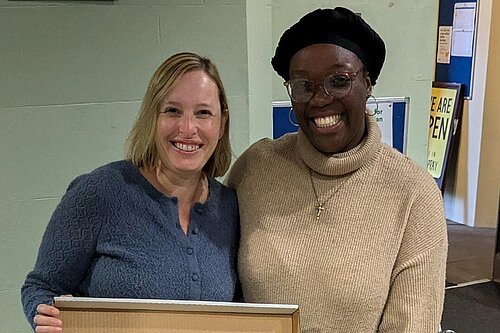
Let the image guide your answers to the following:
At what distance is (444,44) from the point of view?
16.4 feet

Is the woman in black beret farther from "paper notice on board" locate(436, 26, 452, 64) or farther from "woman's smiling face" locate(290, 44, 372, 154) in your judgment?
"paper notice on board" locate(436, 26, 452, 64)

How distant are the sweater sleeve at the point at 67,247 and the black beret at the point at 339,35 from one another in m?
0.56

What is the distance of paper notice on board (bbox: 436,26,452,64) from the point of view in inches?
195

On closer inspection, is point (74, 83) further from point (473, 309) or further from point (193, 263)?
point (473, 309)

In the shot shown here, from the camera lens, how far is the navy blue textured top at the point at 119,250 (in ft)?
4.30

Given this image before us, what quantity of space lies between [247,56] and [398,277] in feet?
3.91

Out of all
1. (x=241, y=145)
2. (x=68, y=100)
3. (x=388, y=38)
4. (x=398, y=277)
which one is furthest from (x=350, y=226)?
(x=388, y=38)

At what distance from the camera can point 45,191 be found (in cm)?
214

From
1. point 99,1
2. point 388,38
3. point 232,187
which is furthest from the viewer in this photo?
point 388,38

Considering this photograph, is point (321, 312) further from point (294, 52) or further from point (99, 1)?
point (99, 1)

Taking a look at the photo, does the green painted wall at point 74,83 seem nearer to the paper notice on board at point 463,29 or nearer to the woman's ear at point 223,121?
the woman's ear at point 223,121

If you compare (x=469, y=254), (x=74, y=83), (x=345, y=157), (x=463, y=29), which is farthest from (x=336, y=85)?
(x=463, y=29)

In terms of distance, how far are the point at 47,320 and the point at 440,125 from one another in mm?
4266

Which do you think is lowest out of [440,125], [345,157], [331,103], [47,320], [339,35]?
[440,125]
